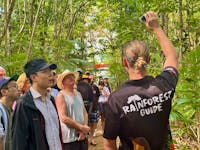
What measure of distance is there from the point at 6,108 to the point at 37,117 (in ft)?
2.10

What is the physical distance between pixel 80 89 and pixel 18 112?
19.9 ft

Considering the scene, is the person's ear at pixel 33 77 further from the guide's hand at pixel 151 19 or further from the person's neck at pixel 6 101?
the guide's hand at pixel 151 19

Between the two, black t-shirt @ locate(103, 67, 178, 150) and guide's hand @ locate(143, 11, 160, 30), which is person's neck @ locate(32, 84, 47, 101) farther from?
guide's hand @ locate(143, 11, 160, 30)

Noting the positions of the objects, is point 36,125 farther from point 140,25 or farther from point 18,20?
point 18,20

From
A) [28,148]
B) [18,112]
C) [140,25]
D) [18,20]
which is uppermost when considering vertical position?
[18,20]

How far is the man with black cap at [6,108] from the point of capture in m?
4.27

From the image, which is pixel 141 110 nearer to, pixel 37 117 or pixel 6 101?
pixel 37 117

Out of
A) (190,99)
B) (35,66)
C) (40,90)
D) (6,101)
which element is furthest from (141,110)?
(190,99)

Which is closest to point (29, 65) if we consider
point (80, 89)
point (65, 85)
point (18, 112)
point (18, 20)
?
point (18, 112)

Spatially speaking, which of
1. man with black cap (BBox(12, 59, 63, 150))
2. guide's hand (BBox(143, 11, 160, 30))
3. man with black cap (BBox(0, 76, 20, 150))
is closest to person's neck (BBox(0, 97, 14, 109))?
man with black cap (BBox(0, 76, 20, 150))

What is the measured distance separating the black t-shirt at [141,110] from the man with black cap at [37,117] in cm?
130

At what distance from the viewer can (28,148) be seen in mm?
3926

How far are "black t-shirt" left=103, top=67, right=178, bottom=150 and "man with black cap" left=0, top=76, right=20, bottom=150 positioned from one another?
5.65 ft

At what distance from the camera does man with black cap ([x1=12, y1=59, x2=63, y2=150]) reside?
12.8 ft
